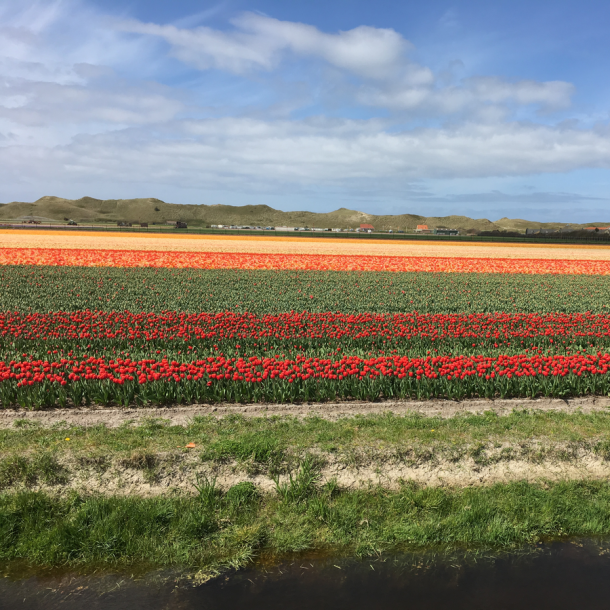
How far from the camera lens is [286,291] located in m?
22.3

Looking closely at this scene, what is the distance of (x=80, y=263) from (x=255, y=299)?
755 inches

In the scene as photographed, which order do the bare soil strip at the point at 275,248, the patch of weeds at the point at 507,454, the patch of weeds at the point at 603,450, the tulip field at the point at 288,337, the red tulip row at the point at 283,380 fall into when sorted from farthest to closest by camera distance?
the bare soil strip at the point at 275,248 → the tulip field at the point at 288,337 → the red tulip row at the point at 283,380 → the patch of weeds at the point at 603,450 → the patch of weeds at the point at 507,454

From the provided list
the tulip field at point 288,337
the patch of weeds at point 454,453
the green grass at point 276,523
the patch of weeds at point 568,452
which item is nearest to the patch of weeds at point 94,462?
the green grass at point 276,523

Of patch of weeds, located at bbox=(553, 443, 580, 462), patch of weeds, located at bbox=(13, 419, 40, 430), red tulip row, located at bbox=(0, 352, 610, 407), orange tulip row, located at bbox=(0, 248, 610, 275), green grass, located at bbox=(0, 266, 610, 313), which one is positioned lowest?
patch of weeds, located at bbox=(13, 419, 40, 430)

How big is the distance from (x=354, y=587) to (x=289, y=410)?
4578 mm

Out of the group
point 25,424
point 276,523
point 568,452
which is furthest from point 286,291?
point 276,523

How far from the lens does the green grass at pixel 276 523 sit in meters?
5.49

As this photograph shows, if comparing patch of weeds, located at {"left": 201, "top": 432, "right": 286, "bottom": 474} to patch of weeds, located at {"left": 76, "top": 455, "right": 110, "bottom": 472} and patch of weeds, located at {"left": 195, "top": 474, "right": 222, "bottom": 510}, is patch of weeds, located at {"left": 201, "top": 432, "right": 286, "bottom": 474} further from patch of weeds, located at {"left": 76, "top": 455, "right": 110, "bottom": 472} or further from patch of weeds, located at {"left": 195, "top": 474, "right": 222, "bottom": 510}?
patch of weeds, located at {"left": 76, "top": 455, "right": 110, "bottom": 472}

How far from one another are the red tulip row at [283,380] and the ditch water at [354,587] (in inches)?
176

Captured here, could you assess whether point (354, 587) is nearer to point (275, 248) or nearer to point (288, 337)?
point (288, 337)

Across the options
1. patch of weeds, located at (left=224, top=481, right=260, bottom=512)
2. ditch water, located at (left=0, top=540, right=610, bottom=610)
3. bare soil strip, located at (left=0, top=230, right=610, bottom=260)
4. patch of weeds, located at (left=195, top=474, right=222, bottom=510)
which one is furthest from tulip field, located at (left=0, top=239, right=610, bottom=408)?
bare soil strip, located at (left=0, top=230, right=610, bottom=260)

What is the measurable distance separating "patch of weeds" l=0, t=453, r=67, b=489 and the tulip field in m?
A: 2.66

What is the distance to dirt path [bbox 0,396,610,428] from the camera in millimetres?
8875

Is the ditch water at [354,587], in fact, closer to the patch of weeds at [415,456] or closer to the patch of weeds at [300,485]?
the patch of weeds at [300,485]
